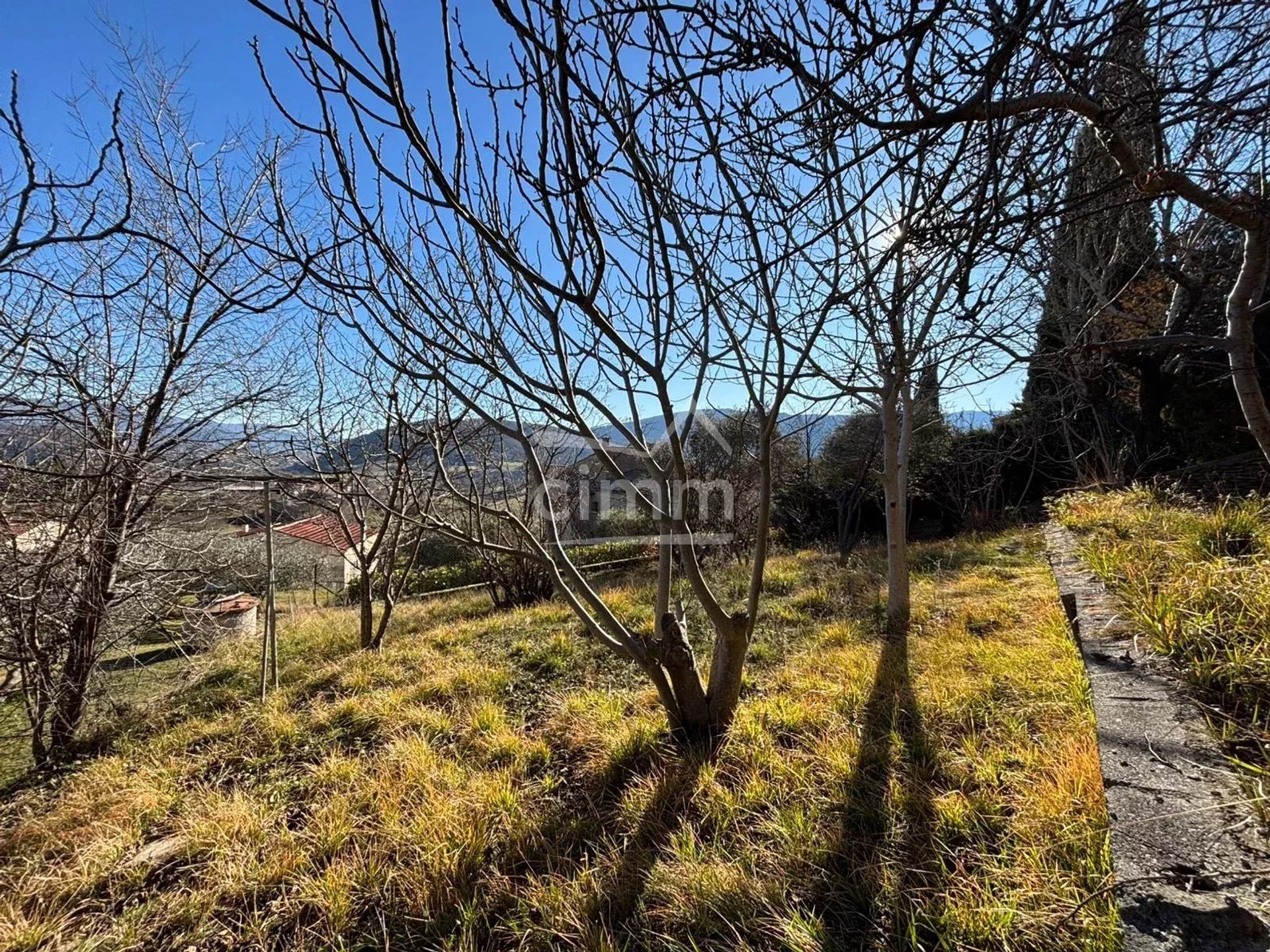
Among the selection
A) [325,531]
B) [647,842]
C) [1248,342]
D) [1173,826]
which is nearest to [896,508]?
[1248,342]

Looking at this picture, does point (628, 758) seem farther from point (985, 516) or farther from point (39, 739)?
point (985, 516)

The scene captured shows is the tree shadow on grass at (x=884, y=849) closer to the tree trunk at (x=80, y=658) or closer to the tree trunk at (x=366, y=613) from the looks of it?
the tree trunk at (x=80, y=658)

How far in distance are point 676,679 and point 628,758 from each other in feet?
1.35

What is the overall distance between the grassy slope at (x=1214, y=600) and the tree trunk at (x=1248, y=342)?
1.69ft

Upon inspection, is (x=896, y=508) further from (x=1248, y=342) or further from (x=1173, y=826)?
(x=1173, y=826)

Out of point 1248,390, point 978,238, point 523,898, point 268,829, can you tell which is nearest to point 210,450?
point 268,829

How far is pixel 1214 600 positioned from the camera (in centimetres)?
167

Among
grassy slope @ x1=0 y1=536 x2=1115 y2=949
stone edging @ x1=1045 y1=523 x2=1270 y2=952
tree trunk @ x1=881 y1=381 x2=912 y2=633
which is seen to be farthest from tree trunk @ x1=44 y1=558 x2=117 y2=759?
tree trunk @ x1=881 y1=381 x2=912 y2=633

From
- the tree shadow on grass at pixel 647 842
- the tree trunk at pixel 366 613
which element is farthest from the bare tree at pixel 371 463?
the tree shadow on grass at pixel 647 842

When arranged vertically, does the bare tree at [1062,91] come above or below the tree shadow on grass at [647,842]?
above

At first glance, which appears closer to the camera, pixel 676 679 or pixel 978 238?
pixel 978 238

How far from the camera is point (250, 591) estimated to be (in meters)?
3.54

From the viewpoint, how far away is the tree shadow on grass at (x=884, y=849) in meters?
1.26

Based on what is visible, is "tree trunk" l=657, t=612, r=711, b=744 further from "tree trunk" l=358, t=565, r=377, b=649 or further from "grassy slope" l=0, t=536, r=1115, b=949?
"tree trunk" l=358, t=565, r=377, b=649
